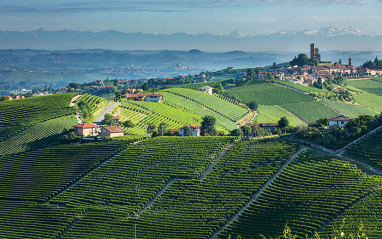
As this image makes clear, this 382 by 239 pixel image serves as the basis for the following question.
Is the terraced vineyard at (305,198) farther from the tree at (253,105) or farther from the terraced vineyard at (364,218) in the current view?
the tree at (253,105)

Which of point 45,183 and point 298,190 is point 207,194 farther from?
point 45,183

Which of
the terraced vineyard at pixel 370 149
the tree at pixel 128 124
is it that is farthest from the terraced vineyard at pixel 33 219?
the terraced vineyard at pixel 370 149

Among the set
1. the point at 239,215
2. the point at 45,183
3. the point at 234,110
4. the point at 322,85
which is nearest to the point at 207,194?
the point at 239,215

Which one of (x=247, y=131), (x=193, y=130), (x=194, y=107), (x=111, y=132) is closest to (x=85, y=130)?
(x=111, y=132)

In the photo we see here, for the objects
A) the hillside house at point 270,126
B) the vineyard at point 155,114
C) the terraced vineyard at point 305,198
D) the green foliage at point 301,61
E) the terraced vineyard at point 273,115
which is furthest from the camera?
the green foliage at point 301,61

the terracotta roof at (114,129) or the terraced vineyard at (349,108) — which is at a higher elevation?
the terracotta roof at (114,129)

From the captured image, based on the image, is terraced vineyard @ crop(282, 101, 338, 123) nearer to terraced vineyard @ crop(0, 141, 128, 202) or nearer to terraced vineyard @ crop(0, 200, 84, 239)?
terraced vineyard @ crop(0, 141, 128, 202)
